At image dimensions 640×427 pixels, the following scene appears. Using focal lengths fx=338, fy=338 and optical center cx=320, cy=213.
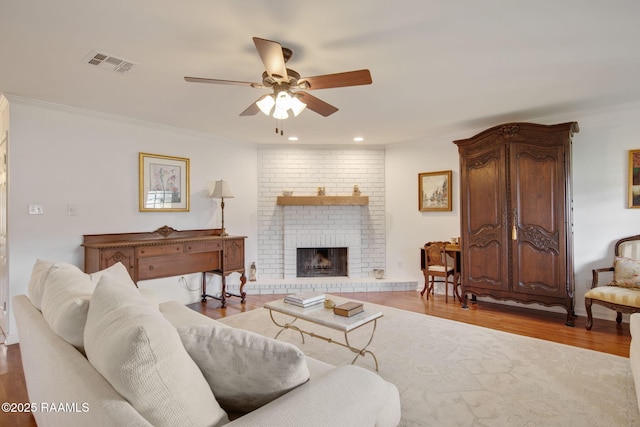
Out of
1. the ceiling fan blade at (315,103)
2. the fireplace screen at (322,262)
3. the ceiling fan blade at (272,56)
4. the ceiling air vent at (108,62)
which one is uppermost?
the ceiling air vent at (108,62)

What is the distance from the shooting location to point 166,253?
3850mm

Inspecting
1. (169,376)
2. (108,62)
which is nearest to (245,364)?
(169,376)

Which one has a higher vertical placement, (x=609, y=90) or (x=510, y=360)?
(x=609, y=90)

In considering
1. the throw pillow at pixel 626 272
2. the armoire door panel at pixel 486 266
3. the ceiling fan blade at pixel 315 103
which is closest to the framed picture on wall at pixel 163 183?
the ceiling fan blade at pixel 315 103

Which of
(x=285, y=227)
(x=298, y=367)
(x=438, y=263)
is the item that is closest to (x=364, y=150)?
(x=285, y=227)

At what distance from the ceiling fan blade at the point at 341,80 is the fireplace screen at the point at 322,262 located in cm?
375

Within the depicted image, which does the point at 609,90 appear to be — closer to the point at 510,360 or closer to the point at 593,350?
the point at 593,350

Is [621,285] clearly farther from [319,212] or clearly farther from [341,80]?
[319,212]

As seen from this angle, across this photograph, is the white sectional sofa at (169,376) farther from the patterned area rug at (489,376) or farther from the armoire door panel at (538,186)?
the armoire door panel at (538,186)

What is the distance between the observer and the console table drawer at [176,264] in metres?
3.69

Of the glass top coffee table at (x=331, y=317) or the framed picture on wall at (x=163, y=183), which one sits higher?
the framed picture on wall at (x=163, y=183)

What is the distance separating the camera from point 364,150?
223 inches

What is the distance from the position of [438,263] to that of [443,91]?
7.81ft

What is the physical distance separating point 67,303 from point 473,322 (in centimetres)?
366
